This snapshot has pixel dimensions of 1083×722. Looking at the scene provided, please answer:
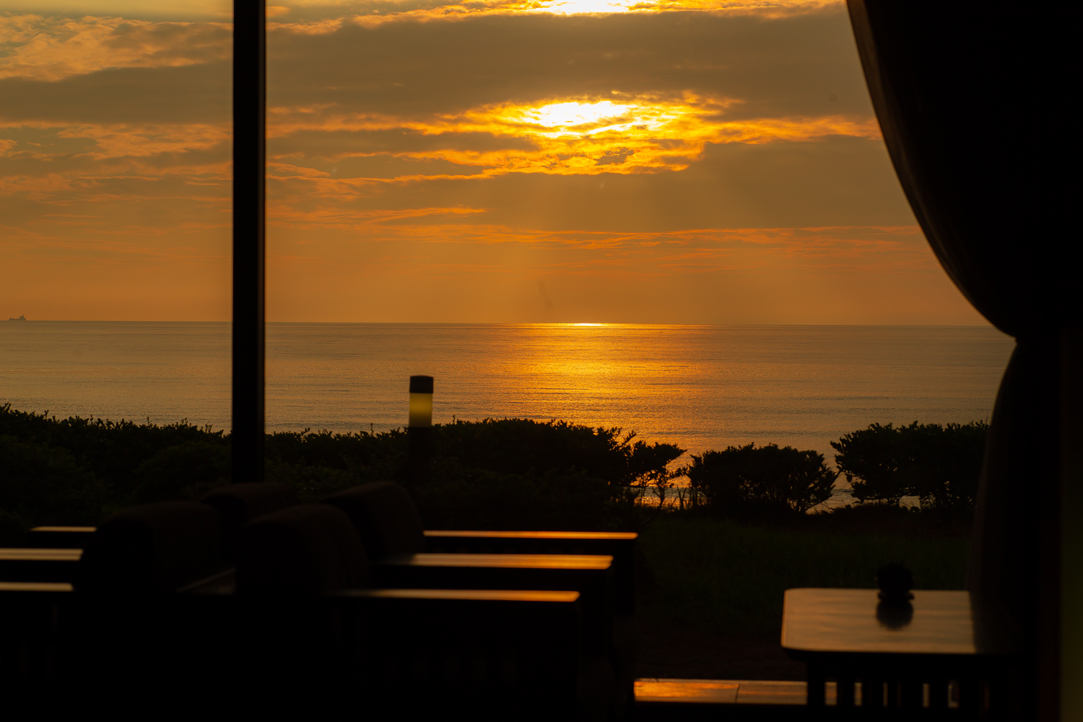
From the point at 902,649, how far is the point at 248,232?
7.07ft

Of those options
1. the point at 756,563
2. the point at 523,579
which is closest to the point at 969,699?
the point at 523,579

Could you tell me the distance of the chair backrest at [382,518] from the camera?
2.26m

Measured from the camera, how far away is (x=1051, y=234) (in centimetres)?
225

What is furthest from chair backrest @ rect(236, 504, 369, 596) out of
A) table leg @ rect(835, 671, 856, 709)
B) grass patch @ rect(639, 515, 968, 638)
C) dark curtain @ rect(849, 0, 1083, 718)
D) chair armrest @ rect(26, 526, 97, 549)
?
grass patch @ rect(639, 515, 968, 638)

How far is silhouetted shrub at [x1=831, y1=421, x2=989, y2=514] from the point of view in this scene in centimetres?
661

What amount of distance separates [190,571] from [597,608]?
908mm

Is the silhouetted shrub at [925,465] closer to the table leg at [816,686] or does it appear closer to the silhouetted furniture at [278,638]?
the table leg at [816,686]

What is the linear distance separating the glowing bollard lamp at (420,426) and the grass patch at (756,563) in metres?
1.37

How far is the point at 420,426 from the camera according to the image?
3.68m

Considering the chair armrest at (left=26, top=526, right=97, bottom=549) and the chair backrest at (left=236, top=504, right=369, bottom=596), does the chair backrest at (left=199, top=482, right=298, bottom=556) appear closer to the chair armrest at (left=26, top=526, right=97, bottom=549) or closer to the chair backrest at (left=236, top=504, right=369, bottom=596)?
the chair backrest at (left=236, top=504, right=369, bottom=596)

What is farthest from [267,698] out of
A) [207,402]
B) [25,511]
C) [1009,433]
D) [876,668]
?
[207,402]

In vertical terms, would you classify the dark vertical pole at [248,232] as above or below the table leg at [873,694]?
above

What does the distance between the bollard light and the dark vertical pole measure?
0.86m

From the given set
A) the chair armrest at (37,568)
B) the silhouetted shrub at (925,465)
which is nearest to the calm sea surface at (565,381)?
the silhouetted shrub at (925,465)
